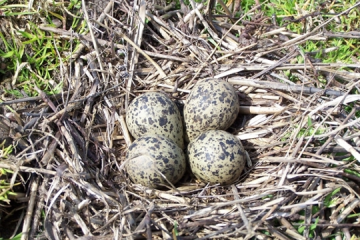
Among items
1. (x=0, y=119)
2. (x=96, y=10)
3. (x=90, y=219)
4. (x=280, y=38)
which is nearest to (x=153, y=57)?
(x=96, y=10)

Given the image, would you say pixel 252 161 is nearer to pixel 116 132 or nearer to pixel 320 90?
pixel 320 90

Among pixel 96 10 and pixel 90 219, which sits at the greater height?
pixel 96 10

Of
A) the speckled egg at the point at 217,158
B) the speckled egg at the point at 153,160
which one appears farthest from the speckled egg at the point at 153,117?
the speckled egg at the point at 217,158

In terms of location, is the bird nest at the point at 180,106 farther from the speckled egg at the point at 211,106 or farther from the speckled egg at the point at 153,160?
the speckled egg at the point at 211,106

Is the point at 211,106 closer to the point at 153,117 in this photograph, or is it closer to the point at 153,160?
the point at 153,117

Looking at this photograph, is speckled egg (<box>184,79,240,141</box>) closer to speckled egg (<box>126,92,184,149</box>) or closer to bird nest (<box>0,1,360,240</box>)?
speckled egg (<box>126,92,184,149</box>)

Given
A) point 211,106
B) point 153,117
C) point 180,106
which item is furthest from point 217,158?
point 180,106
